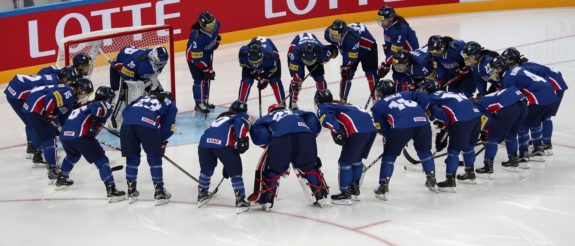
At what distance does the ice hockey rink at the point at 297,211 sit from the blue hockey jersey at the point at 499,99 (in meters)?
0.71

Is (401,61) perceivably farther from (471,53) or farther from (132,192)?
(132,192)

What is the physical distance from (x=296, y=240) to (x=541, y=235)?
2.10m

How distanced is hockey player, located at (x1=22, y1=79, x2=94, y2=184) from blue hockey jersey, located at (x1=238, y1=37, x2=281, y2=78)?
8.39 ft

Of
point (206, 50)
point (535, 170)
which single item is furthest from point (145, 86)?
point (535, 170)

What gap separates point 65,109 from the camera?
11359mm

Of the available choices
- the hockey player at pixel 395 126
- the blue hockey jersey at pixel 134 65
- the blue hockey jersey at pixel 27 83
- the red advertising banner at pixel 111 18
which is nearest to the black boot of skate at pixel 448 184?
the hockey player at pixel 395 126

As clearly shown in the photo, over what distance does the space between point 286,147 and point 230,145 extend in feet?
1.67

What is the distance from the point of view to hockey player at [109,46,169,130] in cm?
1282

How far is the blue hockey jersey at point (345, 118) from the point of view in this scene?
10211mm

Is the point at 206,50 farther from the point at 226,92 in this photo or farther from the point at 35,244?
the point at 35,244

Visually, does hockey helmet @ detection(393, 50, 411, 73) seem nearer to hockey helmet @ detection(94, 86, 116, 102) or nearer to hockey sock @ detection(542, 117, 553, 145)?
hockey sock @ detection(542, 117, 553, 145)

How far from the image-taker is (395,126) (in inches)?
409

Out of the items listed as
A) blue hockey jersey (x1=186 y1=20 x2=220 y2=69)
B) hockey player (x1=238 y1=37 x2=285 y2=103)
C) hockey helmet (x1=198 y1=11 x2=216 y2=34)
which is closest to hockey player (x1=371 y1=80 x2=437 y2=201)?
hockey player (x1=238 y1=37 x2=285 y2=103)

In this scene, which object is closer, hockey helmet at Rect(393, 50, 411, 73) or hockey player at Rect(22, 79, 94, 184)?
hockey player at Rect(22, 79, 94, 184)
